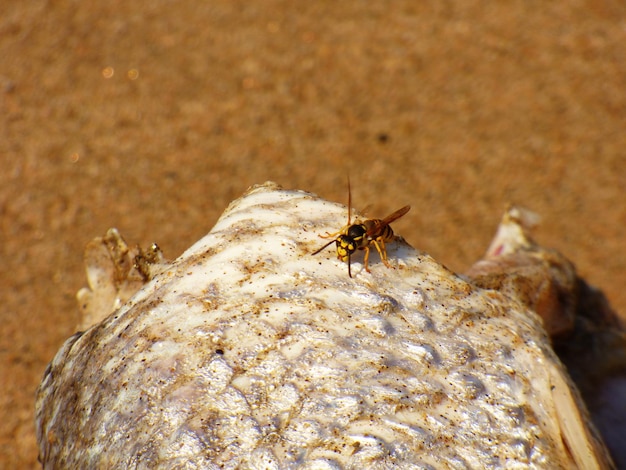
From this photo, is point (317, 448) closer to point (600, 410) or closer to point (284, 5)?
point (600, 410)

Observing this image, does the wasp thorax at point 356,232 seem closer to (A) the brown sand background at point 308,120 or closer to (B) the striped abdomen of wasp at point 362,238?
(B) the striped abdomen of wasp at point 362,238

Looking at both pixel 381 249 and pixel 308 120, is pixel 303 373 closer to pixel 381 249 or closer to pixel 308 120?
pixel 381 249

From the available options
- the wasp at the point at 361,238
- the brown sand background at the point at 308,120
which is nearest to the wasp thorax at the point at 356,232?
the wasp at the point at 361,238

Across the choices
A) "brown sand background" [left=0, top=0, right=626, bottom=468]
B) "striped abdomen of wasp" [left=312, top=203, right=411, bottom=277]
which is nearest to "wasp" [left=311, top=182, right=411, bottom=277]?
"striped abdomen of wasp" [left=312, top=203, right=411, bottom=277]

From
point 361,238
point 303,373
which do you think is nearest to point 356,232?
point 361,238

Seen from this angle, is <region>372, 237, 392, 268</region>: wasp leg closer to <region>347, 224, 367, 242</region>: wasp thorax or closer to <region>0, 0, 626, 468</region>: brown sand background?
<region>347, 224, 367, 242</region>: wasp thorax

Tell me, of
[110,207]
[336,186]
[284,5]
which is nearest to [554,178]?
[336,186]
